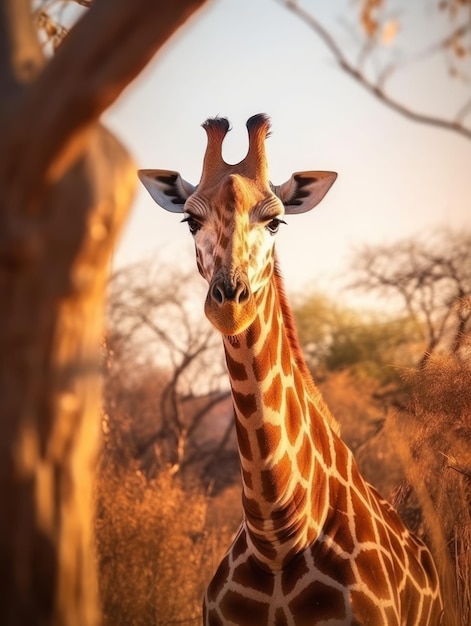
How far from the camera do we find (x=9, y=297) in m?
2.08

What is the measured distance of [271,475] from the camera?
3986mm

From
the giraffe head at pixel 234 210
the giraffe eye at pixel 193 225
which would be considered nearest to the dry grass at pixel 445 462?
the giraffe head at pixel 234 210

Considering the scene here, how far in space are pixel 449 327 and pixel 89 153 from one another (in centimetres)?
807

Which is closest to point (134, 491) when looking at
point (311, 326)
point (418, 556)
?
point (418, 556)

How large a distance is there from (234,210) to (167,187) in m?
0.93

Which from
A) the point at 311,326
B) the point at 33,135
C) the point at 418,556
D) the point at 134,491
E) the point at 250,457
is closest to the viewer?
the point at 33,135

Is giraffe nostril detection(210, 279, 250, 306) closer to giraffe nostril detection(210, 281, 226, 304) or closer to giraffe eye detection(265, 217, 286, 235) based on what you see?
giraffe nostril detection(210, 281, 226, 304)

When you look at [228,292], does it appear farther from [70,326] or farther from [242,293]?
[70,326]

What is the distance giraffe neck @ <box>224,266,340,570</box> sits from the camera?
398 centimetres

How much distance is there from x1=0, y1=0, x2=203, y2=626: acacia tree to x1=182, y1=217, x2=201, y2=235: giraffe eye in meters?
2.00

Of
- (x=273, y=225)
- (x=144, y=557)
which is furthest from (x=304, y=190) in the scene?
(x=144, y=557)

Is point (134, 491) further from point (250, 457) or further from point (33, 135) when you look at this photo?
point (33, 135)

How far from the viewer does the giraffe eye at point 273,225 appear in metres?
4.15

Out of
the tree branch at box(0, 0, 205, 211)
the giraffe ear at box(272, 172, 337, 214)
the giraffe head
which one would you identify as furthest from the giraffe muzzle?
the tree branch at box(0, 0, 205, 211)
